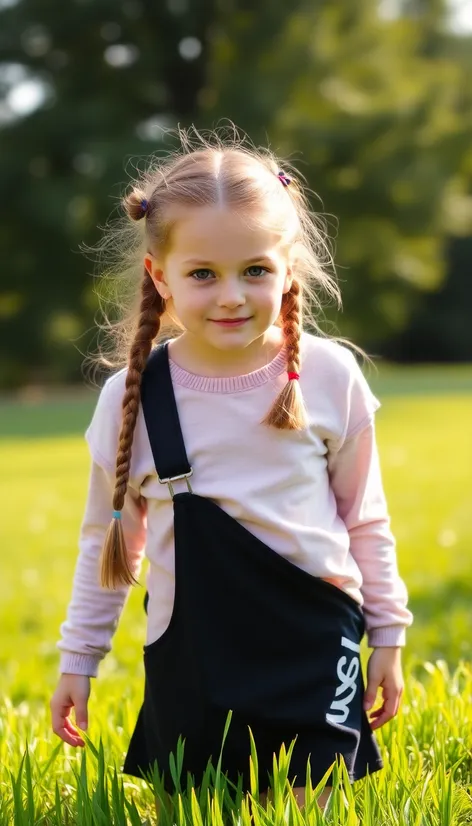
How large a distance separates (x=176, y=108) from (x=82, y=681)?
2374 cm

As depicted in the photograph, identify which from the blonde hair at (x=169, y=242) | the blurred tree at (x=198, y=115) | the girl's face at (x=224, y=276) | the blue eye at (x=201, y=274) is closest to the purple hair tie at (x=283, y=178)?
the blonde hair at (x=169, y=242)

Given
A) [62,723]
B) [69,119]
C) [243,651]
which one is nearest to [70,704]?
[62,723]

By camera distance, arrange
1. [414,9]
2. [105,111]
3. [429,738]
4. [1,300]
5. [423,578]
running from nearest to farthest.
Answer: [429,738], [423,578], [105,111], [1,300], [414,9]

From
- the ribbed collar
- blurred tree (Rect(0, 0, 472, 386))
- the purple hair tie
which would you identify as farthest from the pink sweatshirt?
blurred tree (Rect(0, 0, 472, 386))

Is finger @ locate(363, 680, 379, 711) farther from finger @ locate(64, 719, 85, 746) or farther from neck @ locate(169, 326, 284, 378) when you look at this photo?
neck @ locate(169, 326, 284, 378)

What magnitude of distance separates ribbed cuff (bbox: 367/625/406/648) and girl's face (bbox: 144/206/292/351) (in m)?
0.70

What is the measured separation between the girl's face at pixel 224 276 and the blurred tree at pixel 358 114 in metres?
20.8

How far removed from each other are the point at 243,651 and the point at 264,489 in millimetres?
326

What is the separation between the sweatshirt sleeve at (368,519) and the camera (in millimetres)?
2361

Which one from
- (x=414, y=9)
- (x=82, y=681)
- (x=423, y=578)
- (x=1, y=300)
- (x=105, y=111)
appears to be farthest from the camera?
(x=414, y=9)

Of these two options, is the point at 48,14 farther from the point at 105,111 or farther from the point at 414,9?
the point at 414,9

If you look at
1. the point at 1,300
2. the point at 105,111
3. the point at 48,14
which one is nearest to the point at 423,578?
the point at 105,111

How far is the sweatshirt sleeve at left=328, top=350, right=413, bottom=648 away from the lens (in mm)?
2361

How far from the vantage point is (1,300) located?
26797 millimetres
